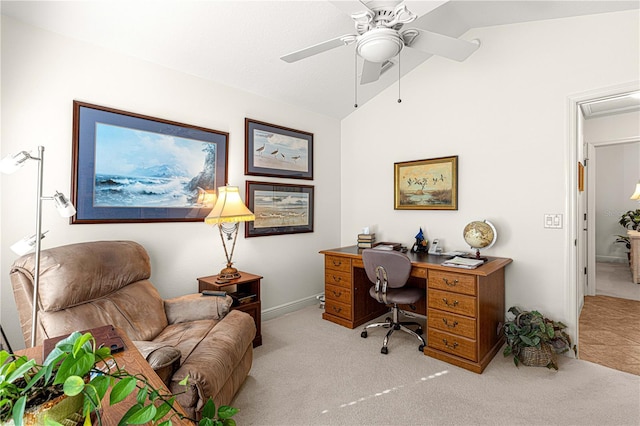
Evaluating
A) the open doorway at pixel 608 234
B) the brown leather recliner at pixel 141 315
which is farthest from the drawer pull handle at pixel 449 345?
the brown leather recliner at pixel 141 315

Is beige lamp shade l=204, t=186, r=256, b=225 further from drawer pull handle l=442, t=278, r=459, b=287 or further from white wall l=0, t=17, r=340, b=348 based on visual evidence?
drawer pull handle l=442, t=278, r=459, b=287

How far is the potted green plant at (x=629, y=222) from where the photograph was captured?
522cm

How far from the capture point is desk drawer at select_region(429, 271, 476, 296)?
2.39m

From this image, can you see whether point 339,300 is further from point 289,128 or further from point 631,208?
point 631,208

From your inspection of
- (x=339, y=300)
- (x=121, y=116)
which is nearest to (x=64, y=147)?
(x=121, y=116)

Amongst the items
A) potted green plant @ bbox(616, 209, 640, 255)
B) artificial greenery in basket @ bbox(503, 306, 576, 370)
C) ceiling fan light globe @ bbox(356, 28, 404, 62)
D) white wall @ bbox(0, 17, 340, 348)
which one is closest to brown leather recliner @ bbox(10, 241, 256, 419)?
white wall @ bbox(0, 17, 340, 348)

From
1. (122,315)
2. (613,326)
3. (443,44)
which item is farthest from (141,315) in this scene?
(613,326)

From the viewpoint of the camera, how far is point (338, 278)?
334 centimetres

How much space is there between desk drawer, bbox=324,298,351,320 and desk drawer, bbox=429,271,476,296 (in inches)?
39.8

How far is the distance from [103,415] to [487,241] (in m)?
2.89

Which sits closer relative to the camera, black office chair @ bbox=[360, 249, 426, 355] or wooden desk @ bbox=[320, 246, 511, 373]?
wooden desk @ bbox=[320, 246, 511, 373]

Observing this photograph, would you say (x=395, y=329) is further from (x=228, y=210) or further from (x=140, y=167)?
(x=140, y=167)

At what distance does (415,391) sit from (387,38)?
2.32 m

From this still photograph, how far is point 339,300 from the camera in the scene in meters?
3.34
